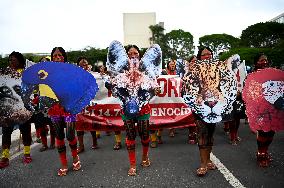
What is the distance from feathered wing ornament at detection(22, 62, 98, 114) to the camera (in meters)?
6.12

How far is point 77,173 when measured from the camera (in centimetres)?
635

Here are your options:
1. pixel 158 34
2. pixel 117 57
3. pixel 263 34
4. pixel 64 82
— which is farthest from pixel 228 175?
pixel 158 34

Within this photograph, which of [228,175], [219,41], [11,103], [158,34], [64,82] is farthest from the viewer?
[219,41]

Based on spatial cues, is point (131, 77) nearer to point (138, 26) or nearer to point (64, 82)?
point (64, 82)

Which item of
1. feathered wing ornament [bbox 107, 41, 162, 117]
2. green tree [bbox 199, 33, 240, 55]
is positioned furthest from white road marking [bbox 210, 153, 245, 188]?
green tree [bbox 199, 33, 240, 55]

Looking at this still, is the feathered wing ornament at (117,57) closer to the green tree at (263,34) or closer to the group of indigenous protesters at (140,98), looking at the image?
the group of indigenous protesters at (140,98)

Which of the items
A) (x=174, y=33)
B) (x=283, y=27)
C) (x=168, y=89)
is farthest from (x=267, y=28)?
(x=168, y=89)

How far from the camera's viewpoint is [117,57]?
245 inches

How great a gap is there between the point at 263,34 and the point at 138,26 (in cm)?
4409

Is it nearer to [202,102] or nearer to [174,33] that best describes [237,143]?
[202,102]

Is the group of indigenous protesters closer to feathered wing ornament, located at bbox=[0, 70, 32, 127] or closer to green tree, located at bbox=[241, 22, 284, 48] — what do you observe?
feathered wing ornament, located at bbox=[0, 70, 32, 127]

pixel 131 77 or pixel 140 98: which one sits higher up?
pixel 131 77

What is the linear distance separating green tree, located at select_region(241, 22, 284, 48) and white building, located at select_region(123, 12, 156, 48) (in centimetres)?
3829

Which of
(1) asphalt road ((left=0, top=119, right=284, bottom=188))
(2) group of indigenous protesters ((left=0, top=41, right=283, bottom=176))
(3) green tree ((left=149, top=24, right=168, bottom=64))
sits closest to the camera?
(1) asphalt road ((left=0, top=119, right=284, bottom=188))
